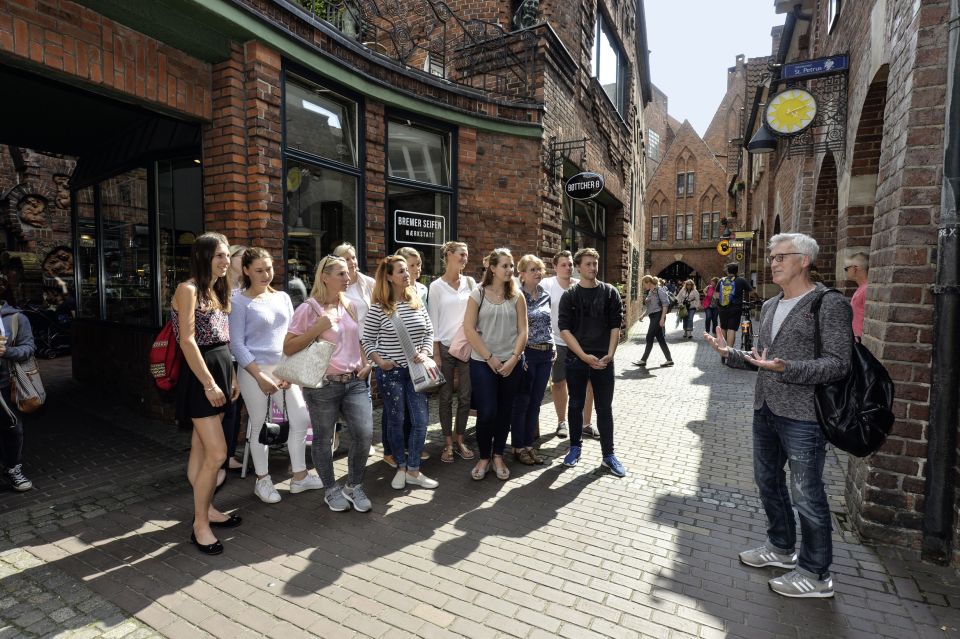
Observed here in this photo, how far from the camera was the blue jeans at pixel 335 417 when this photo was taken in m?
3.76

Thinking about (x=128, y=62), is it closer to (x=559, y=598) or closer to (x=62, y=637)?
Result: (x=62, y=637)

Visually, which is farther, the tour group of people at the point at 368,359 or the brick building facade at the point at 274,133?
the brick building facade at the point at 274,133

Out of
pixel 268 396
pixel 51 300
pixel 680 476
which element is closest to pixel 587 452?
pixel 680 476

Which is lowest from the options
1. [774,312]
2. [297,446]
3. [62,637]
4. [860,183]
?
[62,637]

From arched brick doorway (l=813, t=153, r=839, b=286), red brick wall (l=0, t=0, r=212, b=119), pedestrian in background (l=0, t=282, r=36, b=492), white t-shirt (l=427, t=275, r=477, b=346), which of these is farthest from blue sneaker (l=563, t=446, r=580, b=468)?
arched brick doorway (l=813, t=153, r=839, b=286)

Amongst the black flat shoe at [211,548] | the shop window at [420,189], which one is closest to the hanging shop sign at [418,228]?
the shop window at [420,189]

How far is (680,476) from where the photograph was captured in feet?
15.2

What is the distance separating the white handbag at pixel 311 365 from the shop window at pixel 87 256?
545 cm

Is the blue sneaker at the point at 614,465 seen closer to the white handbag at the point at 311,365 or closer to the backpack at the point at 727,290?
the white handbag at the point at 311,365

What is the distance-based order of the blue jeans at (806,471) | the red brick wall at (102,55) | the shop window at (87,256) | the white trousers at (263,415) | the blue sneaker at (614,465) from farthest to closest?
the shop window at (87,256), the blue sneaker at (614,465), the white trousers at (263,415), the red brick wall at (102,55), the blue jeans at (806,471)

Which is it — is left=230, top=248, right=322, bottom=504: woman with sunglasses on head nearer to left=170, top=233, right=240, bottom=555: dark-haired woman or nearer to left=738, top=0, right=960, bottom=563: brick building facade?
left=170, top=233, right=240, bottom=555: dark-haired woman

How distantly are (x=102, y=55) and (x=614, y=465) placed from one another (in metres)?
5.42

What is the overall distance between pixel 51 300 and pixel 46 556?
11932 millimetres

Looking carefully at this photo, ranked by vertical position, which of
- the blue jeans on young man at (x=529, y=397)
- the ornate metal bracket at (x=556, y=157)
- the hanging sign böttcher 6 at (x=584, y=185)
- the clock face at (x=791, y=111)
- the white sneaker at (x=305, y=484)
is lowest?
the white sneaker at (x=305, y=484)
